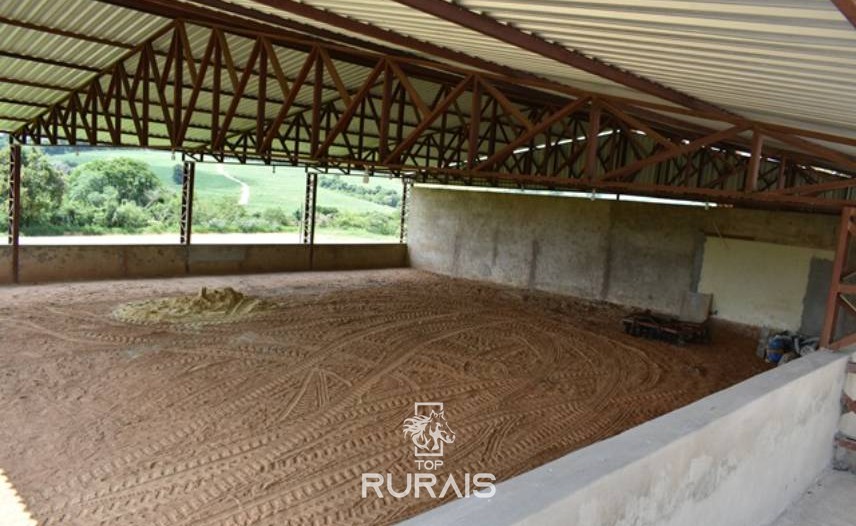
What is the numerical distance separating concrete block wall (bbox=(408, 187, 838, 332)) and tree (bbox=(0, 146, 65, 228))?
20.5 meters

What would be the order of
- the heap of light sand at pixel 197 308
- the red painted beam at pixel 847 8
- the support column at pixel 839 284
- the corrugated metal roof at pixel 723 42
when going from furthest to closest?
the heap of light sand at pixel 197 308
the support column at pixel 839 284
the corrugated metal roof at pixel 723 42
the red painted beam at pixel 847 8

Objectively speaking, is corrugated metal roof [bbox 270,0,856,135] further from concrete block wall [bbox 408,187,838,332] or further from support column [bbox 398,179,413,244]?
support column [bbox 398,179,413,244]

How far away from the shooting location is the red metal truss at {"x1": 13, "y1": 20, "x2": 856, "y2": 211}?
25.4ft

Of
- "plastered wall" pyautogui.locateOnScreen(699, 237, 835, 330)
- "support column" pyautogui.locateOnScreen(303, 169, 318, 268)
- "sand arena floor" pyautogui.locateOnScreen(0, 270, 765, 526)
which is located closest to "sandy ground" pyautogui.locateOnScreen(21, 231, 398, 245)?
"support column" pyautogui.locateOnScreen(303, 169, 318, 268)

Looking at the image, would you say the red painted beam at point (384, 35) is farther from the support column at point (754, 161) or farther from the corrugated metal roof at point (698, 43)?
the support column at point (754, 161)

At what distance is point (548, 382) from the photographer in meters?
9.67

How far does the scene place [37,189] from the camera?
3006cm

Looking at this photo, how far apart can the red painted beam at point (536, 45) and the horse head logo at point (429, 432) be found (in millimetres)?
4407

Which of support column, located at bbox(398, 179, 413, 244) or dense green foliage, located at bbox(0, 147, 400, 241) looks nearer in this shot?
support column, located at bbox(398, 179, 413, 244)

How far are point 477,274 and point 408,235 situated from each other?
14.1 feet

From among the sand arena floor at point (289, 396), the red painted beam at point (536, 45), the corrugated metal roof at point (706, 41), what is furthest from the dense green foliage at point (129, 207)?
the red painted beam at point (536, 45)

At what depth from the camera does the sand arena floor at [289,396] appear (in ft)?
17.7

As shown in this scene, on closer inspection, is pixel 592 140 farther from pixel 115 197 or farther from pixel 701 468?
pixel 115 197

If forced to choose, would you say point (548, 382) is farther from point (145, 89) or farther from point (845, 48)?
point (145, 89)
